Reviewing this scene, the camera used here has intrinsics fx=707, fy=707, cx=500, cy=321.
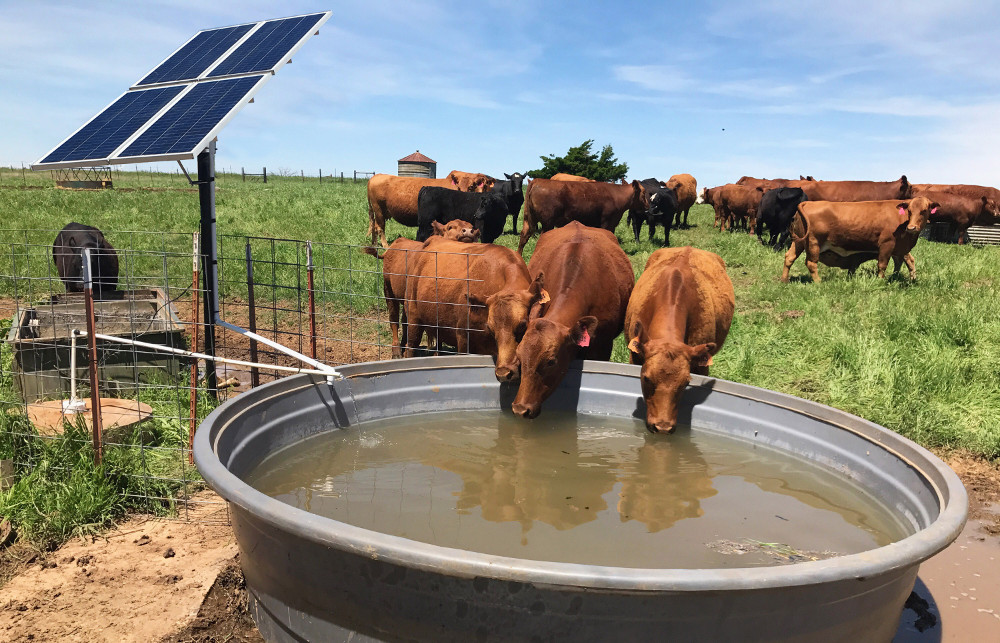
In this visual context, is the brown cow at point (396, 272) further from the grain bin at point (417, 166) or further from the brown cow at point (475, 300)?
the grain bin at point (417, 166)

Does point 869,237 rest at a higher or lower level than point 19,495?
higher

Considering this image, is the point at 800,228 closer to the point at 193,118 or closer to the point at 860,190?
the point at 860,190

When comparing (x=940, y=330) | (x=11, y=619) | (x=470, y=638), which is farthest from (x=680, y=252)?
(x=11, y=619)

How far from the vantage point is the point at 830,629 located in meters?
2.27

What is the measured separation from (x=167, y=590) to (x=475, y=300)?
352 centimetres

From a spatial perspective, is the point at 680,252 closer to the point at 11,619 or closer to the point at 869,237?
the point at 11,619

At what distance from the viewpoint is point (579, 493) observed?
3.73 meters

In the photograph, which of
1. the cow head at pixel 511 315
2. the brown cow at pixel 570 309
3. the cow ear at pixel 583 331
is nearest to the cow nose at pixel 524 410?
the brown cow at pixel 570 309

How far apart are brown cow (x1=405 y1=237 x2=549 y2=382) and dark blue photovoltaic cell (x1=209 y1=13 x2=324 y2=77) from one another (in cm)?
196

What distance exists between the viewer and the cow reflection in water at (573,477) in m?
3.51

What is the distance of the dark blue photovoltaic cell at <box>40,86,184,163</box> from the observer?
4.96 metres

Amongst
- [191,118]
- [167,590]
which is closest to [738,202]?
[191,118]

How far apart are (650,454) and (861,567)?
2.17 m

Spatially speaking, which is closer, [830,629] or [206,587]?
[830,629]
